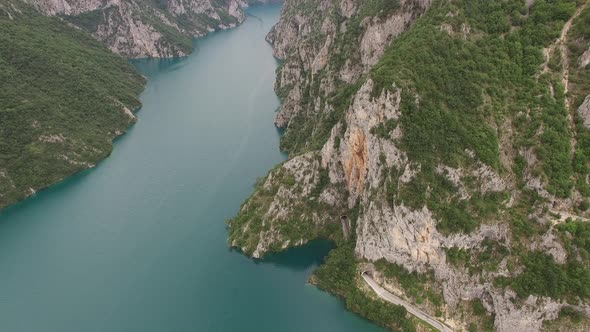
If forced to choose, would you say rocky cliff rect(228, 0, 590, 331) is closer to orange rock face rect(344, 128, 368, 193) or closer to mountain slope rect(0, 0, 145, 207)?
orange rock face rect(344, 128, 368, 193)

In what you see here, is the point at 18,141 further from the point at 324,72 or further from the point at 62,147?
the point at 324,72

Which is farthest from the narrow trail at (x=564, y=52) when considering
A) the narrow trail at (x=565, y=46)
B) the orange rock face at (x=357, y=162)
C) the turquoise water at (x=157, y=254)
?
the turquoise water at (x=157, y=254)

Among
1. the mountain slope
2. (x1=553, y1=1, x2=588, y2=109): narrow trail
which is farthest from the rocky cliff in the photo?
the mountain slope

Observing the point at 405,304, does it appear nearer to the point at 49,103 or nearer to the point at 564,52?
the point at 564,52

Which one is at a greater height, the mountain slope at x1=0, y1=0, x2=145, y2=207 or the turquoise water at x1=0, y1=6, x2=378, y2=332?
the mountain slope at x1=0, y1=0, x2=145, y2=207

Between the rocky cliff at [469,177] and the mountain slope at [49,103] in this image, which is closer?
the rocky cliff at [469,177]

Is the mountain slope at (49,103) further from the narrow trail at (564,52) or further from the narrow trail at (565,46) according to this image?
the narrow trail at (565,46)

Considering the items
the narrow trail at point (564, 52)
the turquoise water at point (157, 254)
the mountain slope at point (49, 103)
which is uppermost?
the narrow trail at point (564, 52)
